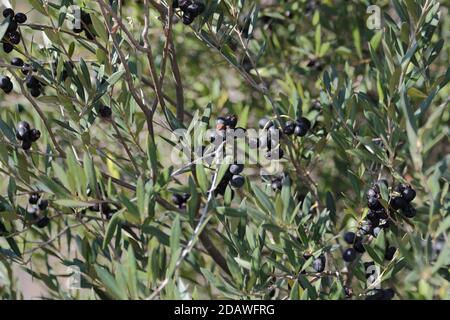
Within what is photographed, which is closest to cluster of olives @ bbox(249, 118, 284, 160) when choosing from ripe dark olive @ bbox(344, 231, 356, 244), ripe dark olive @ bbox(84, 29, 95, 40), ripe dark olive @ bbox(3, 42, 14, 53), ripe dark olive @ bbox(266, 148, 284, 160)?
ripe dark olive @ bbox(266, 148, 284, 160)

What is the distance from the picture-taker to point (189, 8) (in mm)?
1312

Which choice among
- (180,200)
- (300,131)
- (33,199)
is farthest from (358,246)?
(33,199)

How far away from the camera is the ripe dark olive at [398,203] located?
1.22 meters

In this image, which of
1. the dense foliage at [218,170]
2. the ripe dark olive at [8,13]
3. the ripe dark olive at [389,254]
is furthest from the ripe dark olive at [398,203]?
the ripe dark olive at [8,13]

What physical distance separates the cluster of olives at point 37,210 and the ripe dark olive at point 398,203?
628mm

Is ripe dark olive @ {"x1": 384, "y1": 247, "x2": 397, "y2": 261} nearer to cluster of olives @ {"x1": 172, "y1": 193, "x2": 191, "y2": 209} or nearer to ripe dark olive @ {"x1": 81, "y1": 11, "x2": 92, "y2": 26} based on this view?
A: cluster of olives @ {"x1": 172, "y1": 193, "x2": 191, "y2": 209}

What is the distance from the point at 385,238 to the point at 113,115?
573 millimetres

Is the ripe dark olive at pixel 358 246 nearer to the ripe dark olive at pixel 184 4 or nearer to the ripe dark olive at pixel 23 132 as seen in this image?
the ripe dark olive at pixel 184 4

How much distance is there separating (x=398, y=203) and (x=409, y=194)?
24 millimetres

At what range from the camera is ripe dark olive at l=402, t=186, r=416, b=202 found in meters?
1.21

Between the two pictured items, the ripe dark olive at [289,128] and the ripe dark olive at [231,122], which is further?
the ripe dark olive at [289,128]
